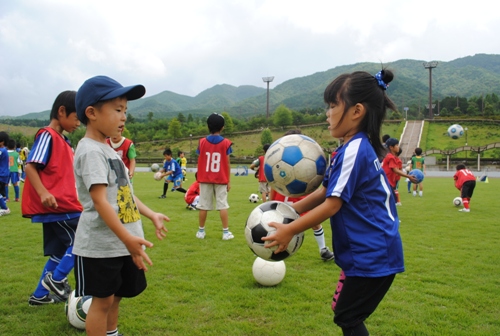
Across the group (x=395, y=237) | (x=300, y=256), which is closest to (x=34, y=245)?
(x=300, y=256)

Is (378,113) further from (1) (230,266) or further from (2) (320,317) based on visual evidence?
(1) (230,266)

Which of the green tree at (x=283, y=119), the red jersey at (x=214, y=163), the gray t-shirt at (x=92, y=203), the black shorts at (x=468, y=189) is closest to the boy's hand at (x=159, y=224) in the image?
the gray t-shirt at (x=92, y=203)

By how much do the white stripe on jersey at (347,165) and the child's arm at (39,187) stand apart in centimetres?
284

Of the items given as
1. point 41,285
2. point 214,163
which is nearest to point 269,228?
point 41,285

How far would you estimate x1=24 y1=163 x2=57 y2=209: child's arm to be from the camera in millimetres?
3809

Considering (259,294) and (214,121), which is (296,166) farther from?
(214,121)

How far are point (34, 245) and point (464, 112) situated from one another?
95.8 m

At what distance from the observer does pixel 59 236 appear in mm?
4152

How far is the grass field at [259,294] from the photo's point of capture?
3.63 meters

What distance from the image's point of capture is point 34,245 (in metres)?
6.90

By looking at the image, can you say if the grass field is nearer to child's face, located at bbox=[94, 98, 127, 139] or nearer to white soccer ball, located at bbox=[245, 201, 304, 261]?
white soccer ball, located at bbox=[245, 201, 304, 261]

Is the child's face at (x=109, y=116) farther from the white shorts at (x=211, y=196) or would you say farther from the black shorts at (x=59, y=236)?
the white shorts at (x=211, y=196)

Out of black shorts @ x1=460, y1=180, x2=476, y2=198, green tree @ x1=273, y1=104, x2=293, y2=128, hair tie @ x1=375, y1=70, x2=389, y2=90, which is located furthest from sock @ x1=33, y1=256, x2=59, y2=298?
green tree @ x1=273, y1=104, x2=293, y2=128

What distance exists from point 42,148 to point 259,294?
9.15ft
